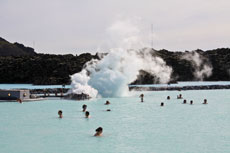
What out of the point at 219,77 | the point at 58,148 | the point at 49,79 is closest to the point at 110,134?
the point at 58,148

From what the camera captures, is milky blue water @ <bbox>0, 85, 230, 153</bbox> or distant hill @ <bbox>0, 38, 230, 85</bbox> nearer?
milky blue water @ <bbox>0, 85, 230, 153</bbox>

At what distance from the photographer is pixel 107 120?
1417 inches

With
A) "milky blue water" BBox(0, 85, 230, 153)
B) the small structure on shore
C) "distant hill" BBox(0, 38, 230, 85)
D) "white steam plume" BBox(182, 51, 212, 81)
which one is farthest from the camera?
"white steam plume" BBox(182, 51, 212, 81)

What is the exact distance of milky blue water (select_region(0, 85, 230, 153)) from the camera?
23469mm

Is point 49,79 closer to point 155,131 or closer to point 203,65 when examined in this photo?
point 203,65

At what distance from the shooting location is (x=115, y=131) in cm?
2941

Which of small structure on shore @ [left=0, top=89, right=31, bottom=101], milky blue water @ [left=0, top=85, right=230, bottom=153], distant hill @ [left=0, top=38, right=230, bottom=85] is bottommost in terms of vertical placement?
milky blue water @ [left=0, top=85, right=230, bottom=153]

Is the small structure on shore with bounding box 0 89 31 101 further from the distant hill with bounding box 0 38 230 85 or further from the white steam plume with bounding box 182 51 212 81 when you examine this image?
the white steam plume with bounding box 182 51 212 81

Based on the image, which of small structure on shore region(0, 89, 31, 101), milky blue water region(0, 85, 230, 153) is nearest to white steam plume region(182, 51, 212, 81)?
small structure on shore region(0, 89, 31, 101)

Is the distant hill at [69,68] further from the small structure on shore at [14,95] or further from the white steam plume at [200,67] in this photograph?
the small structure on shore at [14,95]

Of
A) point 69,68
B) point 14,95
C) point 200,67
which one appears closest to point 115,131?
point 14,95

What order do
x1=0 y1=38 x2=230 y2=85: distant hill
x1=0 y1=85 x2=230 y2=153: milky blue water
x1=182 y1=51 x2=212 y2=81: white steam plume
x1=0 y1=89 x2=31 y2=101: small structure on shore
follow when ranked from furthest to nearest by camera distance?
x1=182 y1=51 x2=212 y2=81: white steam plume
x1=0 y1=38 x2=230 y2=85: distant hill
x1=0 y1=89 x2=31 y2=101: small structure on shore
x1=0 y1=85 x2=230 y2=153: milky blue water

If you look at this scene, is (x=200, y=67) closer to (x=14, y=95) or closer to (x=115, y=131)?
(x=14, y=95)

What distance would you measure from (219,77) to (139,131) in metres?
118
